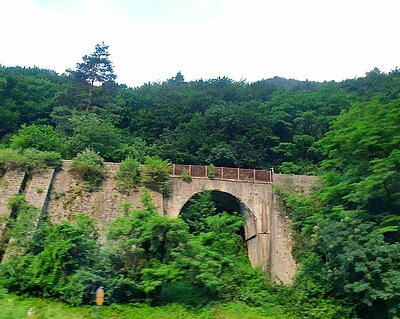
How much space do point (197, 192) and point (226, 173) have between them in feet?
6.25

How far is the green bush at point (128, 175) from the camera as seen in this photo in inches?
784

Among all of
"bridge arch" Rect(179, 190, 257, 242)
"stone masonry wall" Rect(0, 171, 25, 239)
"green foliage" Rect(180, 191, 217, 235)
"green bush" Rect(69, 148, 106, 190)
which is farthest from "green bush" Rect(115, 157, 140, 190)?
"stone masonry wall" Rect(0, 171, 25, 239)

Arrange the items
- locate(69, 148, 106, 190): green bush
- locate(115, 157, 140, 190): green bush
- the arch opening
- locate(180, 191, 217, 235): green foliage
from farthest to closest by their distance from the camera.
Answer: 1. the arch opening
2. locate(115, 157, 140, 190): green bush
3. locate(69, 148, 106, 190): green bush
4. locate(180, 191, 217, 235): green foliage

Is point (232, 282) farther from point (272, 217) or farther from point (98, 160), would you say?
point (98, 160)

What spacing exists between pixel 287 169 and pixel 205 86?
48.2ft

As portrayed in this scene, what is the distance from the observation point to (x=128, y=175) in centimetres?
2014

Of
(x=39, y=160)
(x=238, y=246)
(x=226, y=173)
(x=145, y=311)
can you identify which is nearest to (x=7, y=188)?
(x=39, y=160)

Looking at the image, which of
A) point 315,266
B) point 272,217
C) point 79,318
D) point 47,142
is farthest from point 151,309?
point 47,142

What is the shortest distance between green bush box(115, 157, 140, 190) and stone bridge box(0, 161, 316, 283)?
38cm

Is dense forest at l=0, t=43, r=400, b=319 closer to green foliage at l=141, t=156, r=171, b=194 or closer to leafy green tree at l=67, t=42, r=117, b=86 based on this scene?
green foliage at l=141, t=156, r=171, b=194

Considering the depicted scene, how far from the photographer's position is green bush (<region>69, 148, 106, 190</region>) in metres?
19.8

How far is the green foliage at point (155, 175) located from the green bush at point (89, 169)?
1.93 meters

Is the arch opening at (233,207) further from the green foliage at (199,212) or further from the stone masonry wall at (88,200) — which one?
the stone masonry wall at (88,200)

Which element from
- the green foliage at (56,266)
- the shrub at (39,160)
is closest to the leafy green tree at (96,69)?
the shrub at (39,160)
